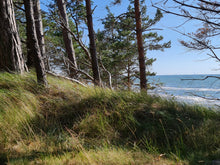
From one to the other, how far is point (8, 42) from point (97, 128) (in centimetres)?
304

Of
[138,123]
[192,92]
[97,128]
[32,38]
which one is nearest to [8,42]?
[32,38]

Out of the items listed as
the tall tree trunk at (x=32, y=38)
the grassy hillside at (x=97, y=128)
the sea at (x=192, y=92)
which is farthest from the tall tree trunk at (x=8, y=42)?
the sea at (x=192, y=92)

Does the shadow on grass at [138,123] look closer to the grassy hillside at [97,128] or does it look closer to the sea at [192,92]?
the grassy hillside at [97,128]

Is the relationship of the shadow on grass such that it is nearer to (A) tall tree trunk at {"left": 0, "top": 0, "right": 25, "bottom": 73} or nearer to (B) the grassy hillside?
(B) the grassy hillside

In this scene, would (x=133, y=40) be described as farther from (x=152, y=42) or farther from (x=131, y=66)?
(x=131, y=66)

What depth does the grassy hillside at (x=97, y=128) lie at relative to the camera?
1.48 metres

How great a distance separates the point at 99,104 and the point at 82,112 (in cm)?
35

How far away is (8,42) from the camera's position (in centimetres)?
322

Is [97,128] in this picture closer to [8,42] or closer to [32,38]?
[32,38]

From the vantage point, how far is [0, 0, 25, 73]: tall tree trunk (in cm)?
320

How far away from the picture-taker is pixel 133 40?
13469mm

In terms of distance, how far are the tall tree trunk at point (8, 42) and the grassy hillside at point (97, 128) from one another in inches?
13.5

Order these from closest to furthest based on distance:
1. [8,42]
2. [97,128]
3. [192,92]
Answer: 1. [97,128]
2. [8,42]
3. [192,92]

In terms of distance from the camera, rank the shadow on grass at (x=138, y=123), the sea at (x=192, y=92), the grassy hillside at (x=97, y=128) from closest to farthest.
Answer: the grassy hillside at (x=97, y=128), the shadow on grass at (x=138, y=123), the sea at (x=192, y=92)
